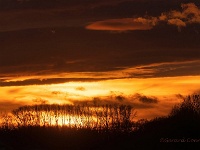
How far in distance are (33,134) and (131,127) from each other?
28001mm

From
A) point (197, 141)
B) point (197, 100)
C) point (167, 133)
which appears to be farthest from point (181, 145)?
point (197, 100)

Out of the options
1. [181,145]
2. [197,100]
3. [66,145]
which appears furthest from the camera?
[66,145]

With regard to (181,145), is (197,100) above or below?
above

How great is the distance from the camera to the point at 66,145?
5123 inches

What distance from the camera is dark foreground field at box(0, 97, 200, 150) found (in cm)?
9344

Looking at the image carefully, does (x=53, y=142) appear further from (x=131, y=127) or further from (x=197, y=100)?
(x=197, y=100)

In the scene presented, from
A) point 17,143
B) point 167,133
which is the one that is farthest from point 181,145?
point 17,143

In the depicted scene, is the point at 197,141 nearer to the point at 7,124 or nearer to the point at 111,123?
the point at 111,123

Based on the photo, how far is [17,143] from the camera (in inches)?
5202

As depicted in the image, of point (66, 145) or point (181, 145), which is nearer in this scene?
point (181, 145)

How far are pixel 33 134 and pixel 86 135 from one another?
1608 cm

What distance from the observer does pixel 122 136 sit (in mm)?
128500

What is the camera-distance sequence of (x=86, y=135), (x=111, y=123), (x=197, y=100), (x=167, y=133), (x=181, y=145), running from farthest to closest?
(x=111, y=123)
(x=86, y=135)
(x=197, y=100)
(x=167, y=133)
(x=181, y=145)

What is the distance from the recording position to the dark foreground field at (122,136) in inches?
3679
